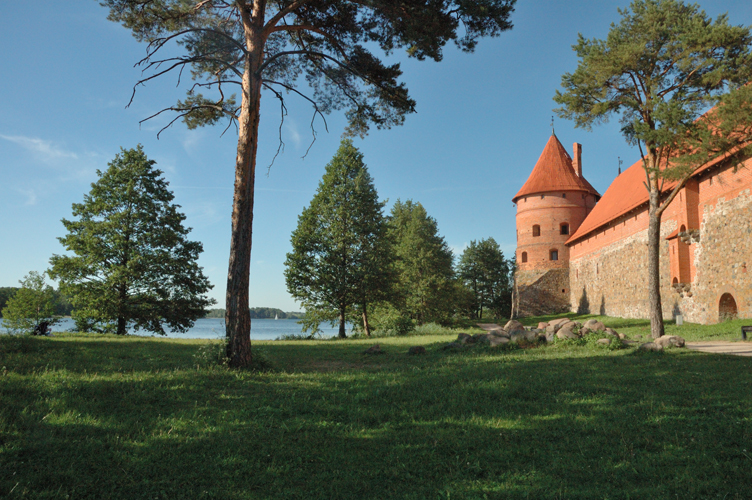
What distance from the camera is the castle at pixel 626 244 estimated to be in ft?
57.5

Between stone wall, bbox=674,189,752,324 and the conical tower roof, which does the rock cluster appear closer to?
stone wall, bbox=674,189,752,324

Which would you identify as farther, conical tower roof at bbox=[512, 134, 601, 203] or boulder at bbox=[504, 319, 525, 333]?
conical tower roof at bbox=[512, 134, 601, 203]

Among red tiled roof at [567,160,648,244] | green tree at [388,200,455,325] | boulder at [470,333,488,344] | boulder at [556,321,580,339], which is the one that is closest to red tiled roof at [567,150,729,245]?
red tiled roof at [567,160,648,244]

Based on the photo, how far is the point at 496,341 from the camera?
11.9 m

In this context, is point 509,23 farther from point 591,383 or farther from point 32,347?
point 32,347

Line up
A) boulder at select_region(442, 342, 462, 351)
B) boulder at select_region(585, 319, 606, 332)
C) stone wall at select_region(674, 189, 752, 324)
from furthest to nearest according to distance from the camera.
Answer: stone wall at select_region(674, 189, 752, 324), boulder at select_region(585, 319, 606, 332), boulder at select_region(442, 342, 462, 351)

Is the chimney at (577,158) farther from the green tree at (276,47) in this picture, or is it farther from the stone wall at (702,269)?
the green tree at (276,47)

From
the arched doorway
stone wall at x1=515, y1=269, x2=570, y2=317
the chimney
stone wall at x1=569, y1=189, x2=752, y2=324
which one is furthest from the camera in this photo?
the chimney

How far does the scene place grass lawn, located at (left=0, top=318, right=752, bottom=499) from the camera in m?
3.42

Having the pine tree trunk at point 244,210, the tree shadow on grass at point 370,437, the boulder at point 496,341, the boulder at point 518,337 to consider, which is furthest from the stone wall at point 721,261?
the pine tree trunk at point 244,210

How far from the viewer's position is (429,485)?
3.49 meters

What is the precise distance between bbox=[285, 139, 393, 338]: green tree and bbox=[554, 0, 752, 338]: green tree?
11092 mm

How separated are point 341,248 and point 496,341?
1249 centimetres

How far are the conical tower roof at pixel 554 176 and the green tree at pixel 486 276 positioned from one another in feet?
46.5
